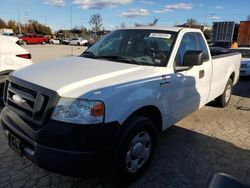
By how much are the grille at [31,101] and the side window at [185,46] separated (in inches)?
76.3

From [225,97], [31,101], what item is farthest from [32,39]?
[31,101]

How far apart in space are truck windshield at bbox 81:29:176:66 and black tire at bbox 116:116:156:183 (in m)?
0.95

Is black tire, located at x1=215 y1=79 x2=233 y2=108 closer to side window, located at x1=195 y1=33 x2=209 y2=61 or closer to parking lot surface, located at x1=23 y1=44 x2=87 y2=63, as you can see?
side window, located at x1=195 y1=33 x2=209 y2=61

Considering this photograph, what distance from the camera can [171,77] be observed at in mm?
3494

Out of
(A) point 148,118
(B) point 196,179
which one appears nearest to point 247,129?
(B) point 196,179

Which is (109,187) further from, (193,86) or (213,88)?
(213,88)

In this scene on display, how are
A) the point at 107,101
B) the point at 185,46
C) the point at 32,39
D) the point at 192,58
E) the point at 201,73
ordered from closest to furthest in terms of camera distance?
the point at 107,101 < the point at 192,58 < the point at 185,46 < the point at 201,73 < the point at 32,39

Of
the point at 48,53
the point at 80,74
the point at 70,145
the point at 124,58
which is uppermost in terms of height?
the point at 124,58

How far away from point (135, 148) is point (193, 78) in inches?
66.2

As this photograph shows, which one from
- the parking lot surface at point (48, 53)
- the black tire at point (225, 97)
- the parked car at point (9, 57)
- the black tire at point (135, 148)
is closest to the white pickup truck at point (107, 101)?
the black tire at point (135, 148)

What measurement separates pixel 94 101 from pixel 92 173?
715 millimetres

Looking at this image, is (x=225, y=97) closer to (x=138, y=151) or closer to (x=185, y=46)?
(x=185, y=46)

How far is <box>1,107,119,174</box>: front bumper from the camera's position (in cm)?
240

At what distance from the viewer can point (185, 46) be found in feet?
13.3
